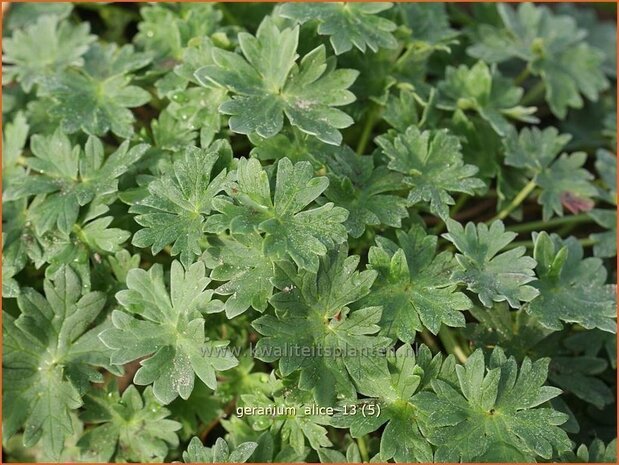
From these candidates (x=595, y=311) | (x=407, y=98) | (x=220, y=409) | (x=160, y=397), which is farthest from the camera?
(x=407, y=98)

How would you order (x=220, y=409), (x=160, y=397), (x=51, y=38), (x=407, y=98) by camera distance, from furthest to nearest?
(x=51, y=38), (x=407, y=98), (x=220, y=409), (x=160, y=397)

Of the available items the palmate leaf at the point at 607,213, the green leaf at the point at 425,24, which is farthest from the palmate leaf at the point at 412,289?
the green leaf at the point at 425,24

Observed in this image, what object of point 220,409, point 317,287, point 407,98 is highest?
point 407,98

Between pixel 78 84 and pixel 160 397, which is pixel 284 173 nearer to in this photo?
pixel 160 397

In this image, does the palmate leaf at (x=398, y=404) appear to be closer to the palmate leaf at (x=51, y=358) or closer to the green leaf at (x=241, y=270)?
the green leaf at (x=241, y=270)

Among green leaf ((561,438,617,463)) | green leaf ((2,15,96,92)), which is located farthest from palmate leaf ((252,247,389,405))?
green leaf ((2,15,96,92))

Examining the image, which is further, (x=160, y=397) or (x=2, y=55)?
(x=2, y=55)

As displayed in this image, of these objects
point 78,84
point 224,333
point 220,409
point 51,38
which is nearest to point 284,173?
point 224,333

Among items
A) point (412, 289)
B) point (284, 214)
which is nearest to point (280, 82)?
point (284, 214)
